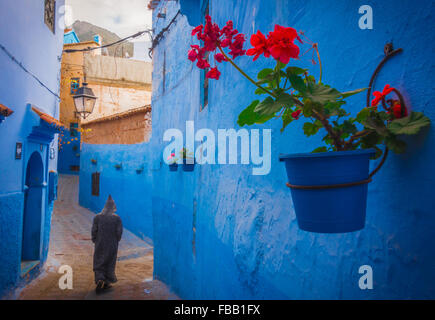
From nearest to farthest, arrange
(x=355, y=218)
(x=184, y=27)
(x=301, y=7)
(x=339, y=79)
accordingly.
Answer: (x=355, y=218)
(x=339, y=79)
(x=301, y=7)
(x=184, y=27)

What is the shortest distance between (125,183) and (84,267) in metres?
6.34

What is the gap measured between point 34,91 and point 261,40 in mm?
7118

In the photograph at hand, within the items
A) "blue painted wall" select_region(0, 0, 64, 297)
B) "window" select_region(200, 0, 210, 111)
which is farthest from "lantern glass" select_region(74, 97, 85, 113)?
"window" select_region(200, 0, 210, 111)

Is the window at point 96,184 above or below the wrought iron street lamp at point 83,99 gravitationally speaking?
below

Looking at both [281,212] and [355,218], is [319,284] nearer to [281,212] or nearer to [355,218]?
[281,212]

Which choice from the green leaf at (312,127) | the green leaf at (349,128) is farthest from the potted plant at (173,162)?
the green leaf at (349,128)

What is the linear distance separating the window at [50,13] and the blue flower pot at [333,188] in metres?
8.29

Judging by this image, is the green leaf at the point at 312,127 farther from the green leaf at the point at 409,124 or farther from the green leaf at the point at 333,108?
the green leaf at the point at 409,124

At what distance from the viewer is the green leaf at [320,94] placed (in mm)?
1204

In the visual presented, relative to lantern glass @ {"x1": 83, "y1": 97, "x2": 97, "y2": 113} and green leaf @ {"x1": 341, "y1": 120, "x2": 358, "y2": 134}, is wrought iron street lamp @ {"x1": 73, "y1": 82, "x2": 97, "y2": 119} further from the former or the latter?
green leaf @ {"x1": 341, "y1": 120, "x2": 358, "y2": 134}

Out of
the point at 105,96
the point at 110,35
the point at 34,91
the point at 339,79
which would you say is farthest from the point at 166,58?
the point at 110,35

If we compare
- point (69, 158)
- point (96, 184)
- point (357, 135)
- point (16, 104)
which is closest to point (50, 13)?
point (16, 104)

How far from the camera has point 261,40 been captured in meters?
1.31

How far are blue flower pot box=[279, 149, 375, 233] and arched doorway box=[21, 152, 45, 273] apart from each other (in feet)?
25.6
